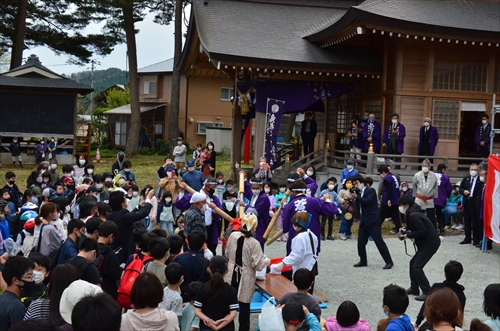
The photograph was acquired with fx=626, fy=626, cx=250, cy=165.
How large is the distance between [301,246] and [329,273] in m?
3.27

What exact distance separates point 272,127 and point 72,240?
1215 cm

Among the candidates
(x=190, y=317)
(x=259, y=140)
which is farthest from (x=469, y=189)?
(x=190, y=317)

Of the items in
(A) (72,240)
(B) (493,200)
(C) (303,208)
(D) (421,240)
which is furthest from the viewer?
(B) (493,200)

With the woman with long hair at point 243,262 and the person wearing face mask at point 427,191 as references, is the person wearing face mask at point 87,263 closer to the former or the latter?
the woman with long hair at point 243,262

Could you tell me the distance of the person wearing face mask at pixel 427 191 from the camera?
1359 centimetres

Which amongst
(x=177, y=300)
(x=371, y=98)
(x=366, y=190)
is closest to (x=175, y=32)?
(x=371, y=98)

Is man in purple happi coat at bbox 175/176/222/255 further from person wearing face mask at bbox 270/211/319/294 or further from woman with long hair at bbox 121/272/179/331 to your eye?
woman with long hair at bbox 121/272/179/331

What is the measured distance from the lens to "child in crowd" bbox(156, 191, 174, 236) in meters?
12.0

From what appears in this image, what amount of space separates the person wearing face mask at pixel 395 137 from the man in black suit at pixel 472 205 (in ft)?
12.0

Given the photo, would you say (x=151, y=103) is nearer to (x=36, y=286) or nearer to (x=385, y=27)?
(x=385, y=27)

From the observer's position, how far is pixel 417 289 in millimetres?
9250

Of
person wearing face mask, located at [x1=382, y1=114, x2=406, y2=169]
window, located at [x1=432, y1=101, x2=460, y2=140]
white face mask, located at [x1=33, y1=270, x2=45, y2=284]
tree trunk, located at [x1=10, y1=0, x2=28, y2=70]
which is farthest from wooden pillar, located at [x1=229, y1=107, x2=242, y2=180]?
white face mask, located at [x1=33, y1=270, x2=45, y2=284]

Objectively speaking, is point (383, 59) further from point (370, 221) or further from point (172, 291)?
point (172, 291)

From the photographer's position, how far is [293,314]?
5051 millimetres
